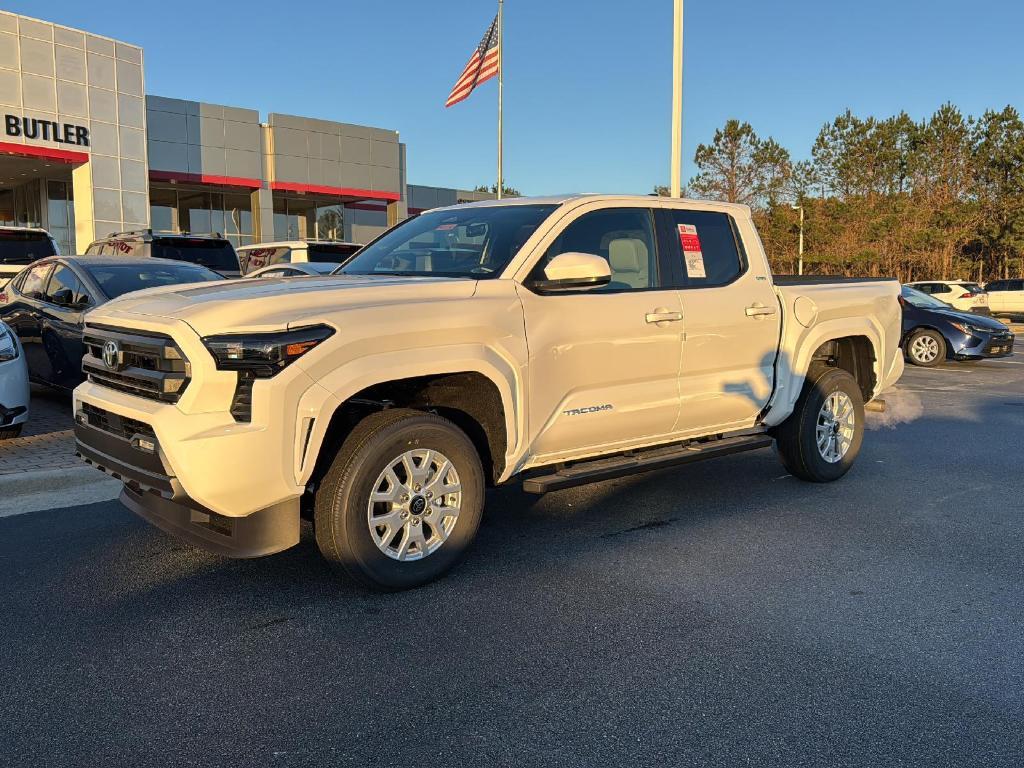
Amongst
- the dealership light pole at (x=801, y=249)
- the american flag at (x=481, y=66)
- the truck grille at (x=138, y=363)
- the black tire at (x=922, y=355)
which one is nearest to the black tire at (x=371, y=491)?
the truck grille at (x=138, y=363)

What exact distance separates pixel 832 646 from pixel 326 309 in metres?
2.64

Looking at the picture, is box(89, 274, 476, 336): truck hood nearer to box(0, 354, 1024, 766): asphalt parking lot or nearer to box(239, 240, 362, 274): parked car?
box(0, 354, 1024, 766): asphalt parking lot

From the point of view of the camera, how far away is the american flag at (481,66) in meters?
22.5

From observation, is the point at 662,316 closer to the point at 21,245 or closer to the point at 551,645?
the point at 551,645

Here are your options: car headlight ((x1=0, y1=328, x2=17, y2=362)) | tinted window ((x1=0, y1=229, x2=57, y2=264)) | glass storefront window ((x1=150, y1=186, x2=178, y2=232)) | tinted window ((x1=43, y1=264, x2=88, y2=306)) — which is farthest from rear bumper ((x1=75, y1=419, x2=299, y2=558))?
glass storefront window ((x1=150, y1=186, x2=178, y2=232))

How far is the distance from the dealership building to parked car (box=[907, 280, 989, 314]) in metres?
23.1

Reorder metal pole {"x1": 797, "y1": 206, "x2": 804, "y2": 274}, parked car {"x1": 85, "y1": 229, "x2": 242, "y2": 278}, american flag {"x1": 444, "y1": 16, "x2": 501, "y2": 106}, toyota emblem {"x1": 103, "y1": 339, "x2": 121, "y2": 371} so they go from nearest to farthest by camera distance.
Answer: toyota emblem {"x1": 103, "y1": 339, "x2": 121, "y2": 371} < parked car {"x1": 85, "y1": 229, "x2": 242, "y2": 278} < american flag {"x1": 444, "y1": 16, "x2": 501, "y2": 106} < metal pole {"x1": 797, "y1": 206, "x2": 804, "y2": 274}

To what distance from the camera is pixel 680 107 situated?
16.1 m

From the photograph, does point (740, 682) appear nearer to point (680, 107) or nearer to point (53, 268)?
point (53, 268)

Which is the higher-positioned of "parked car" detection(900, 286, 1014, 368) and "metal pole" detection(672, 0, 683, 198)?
"metal pole" detection(672, 0, 683, 198)

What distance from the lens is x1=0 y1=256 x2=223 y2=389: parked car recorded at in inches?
333

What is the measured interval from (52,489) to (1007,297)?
3469cm

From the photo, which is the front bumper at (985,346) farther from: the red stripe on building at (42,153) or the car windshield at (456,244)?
the red stripe on building at (42,153)

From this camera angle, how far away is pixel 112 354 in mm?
4242
